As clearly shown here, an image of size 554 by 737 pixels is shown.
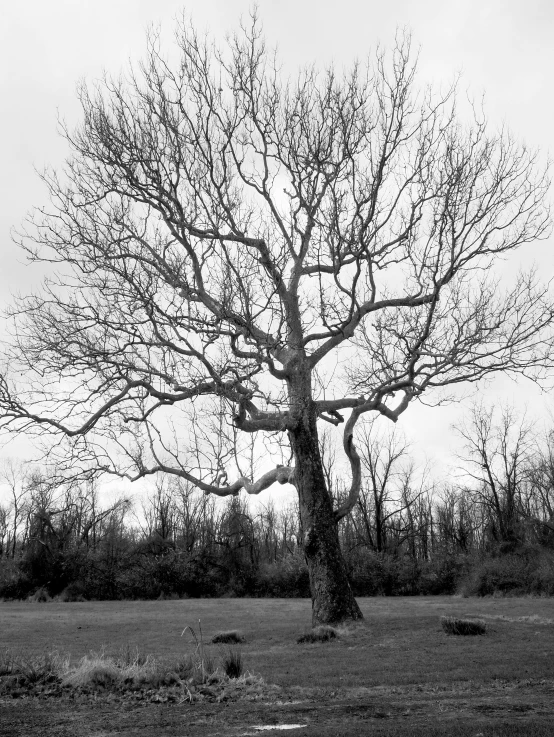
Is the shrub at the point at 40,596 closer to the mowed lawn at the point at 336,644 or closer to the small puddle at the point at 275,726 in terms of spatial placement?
the mowed lawn at the point at 336,644

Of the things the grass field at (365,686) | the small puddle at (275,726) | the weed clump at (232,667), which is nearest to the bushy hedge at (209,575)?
the grass field at (365,686)

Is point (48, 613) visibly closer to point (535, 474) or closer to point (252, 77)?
point (252, 77)

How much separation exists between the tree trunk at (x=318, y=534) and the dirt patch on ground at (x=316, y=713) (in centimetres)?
697

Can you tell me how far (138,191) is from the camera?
15.3 metres

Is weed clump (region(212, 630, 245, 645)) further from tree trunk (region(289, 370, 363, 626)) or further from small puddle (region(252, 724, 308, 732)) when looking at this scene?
small puddle (region(252, 724, 308, 732))

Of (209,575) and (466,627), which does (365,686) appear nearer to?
(466,627)

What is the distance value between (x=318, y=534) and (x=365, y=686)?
6.82 metres

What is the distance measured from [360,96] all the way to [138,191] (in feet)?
17.2

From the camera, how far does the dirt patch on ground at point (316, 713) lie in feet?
19.9

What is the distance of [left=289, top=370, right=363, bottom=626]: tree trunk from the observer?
1532 cm

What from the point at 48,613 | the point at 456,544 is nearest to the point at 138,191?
the point at 48,613

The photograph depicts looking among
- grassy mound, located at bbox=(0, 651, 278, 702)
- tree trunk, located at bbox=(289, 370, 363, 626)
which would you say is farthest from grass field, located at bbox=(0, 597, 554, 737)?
tree trunk, located at bbox=(289, 370, 363, 626)

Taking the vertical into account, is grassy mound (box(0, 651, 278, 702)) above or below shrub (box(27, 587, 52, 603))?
below

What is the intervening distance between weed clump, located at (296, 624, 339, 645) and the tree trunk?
0.95 m
